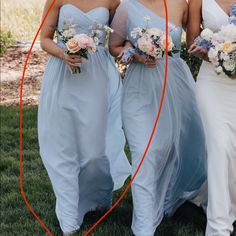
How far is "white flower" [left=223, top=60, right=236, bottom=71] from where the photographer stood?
4375 millimetres

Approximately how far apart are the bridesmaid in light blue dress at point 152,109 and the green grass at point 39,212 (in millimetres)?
296

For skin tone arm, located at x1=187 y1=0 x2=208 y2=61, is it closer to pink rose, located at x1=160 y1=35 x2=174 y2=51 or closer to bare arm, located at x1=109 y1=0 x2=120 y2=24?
pink rose, located at x1=160 y1=35 x2=174 y2=51

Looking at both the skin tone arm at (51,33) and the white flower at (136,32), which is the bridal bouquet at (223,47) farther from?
the skin tone arm at (51,33)

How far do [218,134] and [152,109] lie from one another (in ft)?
1.94

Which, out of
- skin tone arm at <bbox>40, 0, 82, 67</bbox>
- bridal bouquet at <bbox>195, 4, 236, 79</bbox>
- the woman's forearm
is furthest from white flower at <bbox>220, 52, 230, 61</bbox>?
the woman's forearm

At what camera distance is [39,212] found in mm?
5691

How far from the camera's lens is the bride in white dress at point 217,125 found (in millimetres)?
4688

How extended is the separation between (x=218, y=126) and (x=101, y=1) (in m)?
1.34

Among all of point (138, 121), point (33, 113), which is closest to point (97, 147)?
point (138, 121)

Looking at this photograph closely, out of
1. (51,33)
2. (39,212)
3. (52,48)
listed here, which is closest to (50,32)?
(51,33)

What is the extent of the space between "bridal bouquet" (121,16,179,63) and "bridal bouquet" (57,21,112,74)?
0.80 ft

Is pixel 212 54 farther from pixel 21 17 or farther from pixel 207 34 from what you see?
pixel 21 17

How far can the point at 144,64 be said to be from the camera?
195 inches

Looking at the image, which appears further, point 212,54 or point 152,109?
point 152,109
